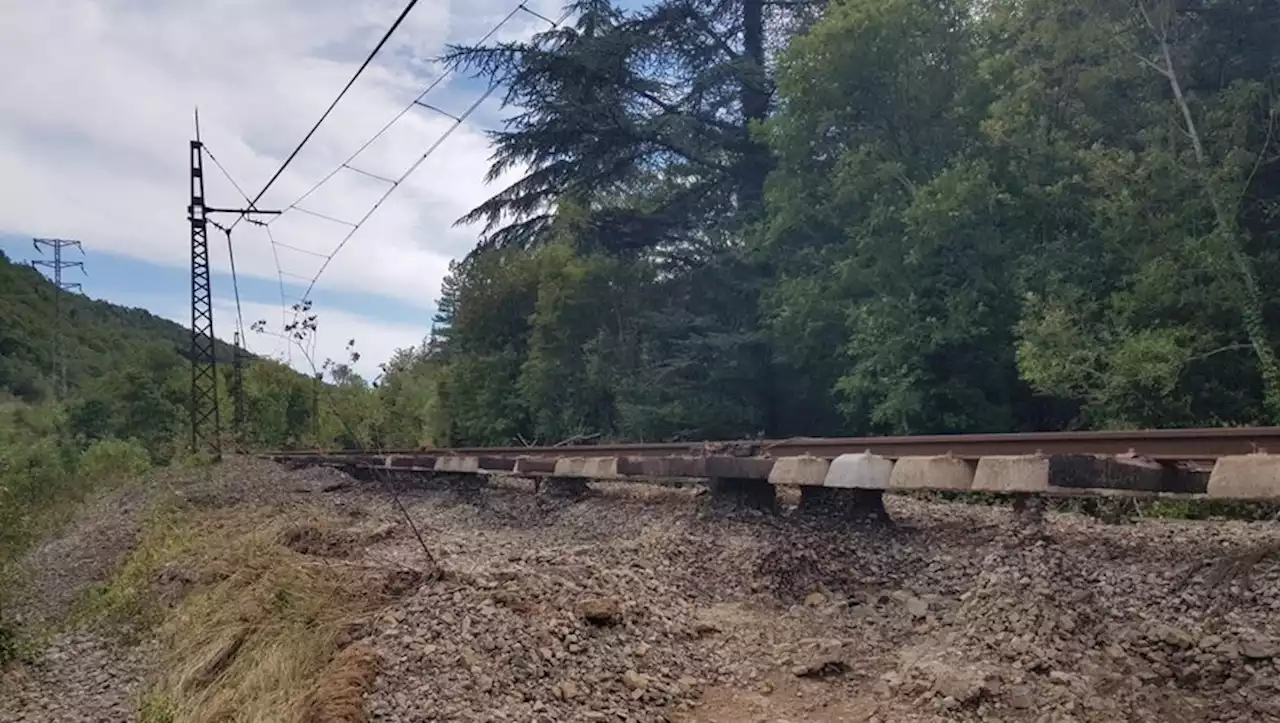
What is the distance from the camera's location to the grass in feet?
13.2

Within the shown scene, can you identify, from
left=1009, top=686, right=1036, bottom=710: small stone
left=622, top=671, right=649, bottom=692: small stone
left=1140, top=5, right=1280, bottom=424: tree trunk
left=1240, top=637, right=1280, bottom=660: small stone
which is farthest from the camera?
left=1140, top=5, right=1280, bottom=424: tree trunk

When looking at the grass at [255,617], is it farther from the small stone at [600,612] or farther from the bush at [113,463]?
the bush at [113,463]

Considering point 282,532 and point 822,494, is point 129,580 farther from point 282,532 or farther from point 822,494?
point 822,494

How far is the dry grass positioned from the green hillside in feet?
169

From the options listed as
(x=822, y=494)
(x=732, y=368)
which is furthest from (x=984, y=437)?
(x=732, y=368)

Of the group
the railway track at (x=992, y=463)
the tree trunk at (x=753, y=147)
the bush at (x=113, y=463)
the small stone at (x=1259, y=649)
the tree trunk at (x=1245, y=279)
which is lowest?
the small stone at (x=1259, y=649)

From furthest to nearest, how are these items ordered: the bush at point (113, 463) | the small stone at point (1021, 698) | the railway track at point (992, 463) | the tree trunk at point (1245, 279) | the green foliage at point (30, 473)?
the bush at point (113, 463) < the green foliage at point (30, 473) < the tree trunk at point (1245, 279) < the railway track at point (992, 463) < the small stone at point (1021, 698)

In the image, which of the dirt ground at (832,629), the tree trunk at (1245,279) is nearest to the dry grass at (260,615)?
the dirt ground at (832,629)

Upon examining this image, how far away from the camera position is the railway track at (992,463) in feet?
14.1

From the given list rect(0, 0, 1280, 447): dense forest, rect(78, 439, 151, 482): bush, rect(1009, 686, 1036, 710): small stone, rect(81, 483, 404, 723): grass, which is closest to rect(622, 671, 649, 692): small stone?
rect(81, 483, 404, 723): grass

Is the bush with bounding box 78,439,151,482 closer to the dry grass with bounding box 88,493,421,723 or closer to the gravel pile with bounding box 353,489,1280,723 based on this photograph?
the dry grass with bounding box 88,493,421,723

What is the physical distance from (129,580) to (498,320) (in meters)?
16.3

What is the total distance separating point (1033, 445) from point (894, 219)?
318 inches

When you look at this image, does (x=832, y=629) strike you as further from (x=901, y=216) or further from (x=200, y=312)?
(x=200, y=312)
